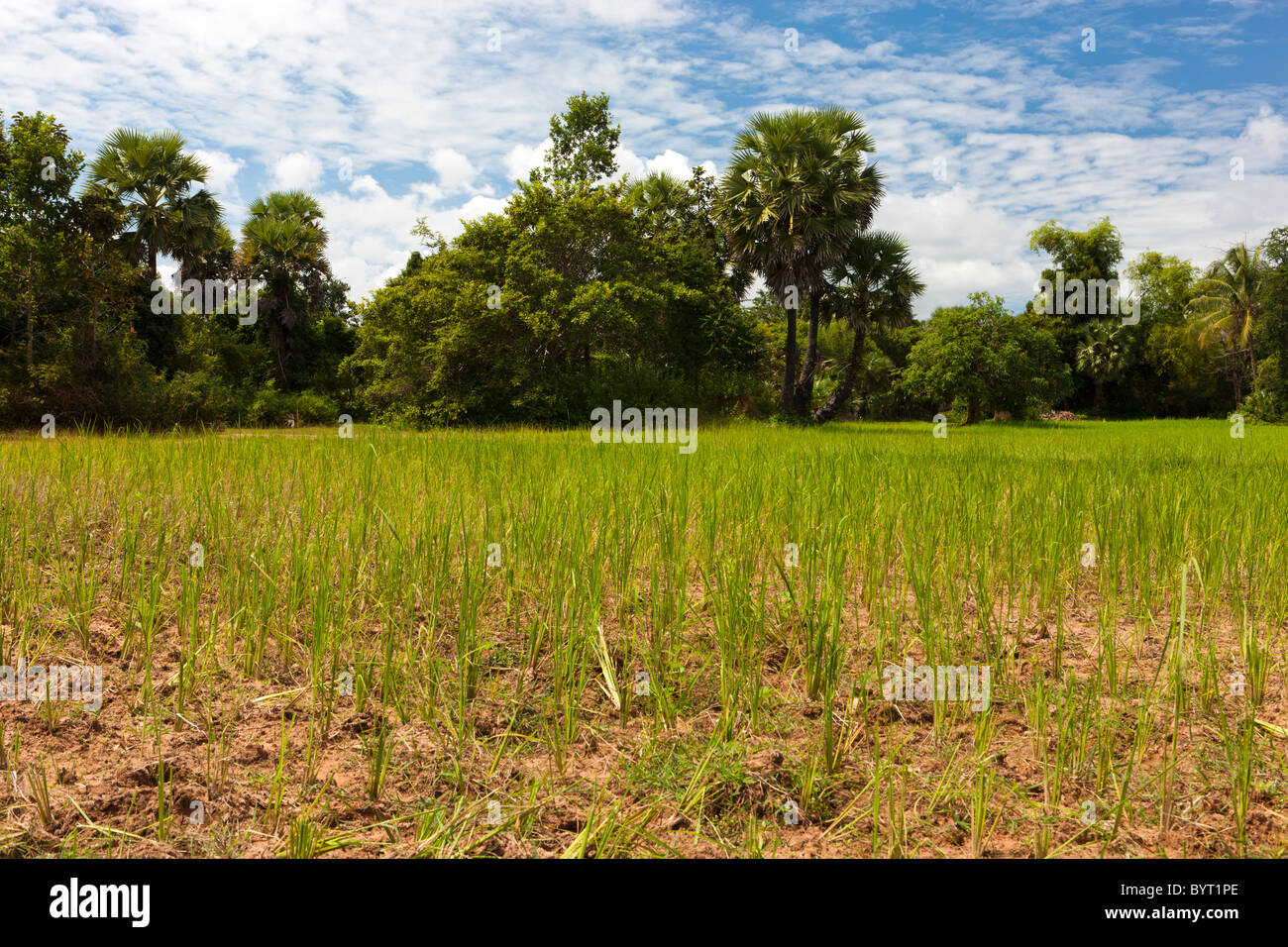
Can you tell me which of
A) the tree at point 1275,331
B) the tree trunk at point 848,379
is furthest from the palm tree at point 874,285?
the tree at point 1275,331

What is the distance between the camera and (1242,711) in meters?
2.83

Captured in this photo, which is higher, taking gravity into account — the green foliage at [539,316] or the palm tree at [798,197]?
the palm tree at [798,197]

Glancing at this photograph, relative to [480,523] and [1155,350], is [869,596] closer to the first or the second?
[480,523]

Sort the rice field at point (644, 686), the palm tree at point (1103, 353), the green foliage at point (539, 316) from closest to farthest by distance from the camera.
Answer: the rice field at point (644, 686)
the green foliage at point (539, 316)
the palm tree at point (1103, 353)

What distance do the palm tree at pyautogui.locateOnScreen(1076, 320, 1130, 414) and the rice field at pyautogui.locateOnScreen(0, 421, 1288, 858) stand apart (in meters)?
43.3

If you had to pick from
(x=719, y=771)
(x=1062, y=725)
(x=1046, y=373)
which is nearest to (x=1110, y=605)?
(x=1062, y=725)

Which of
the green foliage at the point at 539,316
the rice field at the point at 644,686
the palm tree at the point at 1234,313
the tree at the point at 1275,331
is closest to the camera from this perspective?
the rice field at the point at 644,686

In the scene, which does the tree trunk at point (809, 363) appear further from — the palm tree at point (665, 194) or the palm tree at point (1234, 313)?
the palm tree at point (1234, 313)

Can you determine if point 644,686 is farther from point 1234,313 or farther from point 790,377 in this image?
point 1234,313

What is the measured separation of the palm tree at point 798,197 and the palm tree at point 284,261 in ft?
56.4

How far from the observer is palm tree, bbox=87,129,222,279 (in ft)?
81.4

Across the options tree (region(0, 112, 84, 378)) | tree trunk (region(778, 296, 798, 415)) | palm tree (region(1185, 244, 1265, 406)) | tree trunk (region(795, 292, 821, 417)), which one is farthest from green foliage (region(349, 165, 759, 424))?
palm tree (region(1185, 244, 1265, 406))

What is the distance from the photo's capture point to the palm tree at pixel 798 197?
24.7m

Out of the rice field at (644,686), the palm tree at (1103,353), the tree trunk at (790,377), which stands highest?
the palm tree at (1103,353)
